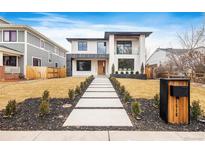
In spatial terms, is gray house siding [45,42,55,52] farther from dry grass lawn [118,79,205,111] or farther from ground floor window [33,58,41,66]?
dry grass lawn [118,79,205,111]

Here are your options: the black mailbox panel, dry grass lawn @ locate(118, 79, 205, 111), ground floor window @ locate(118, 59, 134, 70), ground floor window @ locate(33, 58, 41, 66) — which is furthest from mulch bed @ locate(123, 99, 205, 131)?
ground floor window @ locate(118, 59, 134, 70)

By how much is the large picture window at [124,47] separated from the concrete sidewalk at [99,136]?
21.9 metres

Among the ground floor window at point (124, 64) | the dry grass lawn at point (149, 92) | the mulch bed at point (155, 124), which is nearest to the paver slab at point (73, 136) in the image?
the mulch bed at point (155, 124)

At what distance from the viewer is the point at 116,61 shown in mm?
25547

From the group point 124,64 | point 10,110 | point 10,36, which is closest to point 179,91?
point 10,110

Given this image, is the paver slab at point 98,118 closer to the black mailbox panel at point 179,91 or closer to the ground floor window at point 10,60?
the black mailbox panel at point 179,91

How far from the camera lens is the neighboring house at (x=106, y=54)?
25156 millimetres

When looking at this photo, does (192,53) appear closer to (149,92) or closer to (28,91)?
(149,92)

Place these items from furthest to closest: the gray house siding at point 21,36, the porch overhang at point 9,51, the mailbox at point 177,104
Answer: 1. the gray house siding at point 21,36
2. the porch overhang at point 9,51
3. the mailbox at point 177,104

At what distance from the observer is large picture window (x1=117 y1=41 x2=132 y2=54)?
25.9 meters

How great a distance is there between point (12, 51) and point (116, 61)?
11.3 metres

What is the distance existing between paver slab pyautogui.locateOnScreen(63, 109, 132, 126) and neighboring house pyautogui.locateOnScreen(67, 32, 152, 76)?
18.9 metres
